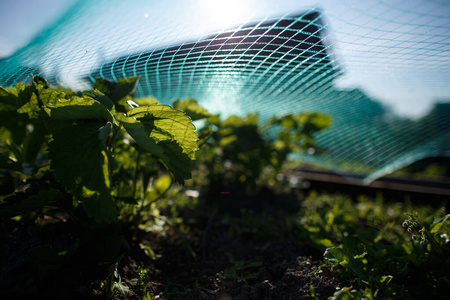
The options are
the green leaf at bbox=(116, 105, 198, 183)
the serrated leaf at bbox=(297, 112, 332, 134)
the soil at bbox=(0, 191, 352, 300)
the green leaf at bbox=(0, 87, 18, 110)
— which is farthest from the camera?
the serrated leaf at bbox=(297, 112, 332, 134)

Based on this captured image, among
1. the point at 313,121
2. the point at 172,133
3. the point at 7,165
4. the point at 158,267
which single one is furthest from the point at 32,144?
the point at 313,121

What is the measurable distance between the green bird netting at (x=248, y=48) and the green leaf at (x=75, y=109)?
485 millimetres

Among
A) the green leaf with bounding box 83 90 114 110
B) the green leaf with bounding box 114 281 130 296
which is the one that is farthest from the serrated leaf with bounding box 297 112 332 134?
the green leaf with bounding box 114 281 130 296

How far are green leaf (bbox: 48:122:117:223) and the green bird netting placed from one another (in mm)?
545

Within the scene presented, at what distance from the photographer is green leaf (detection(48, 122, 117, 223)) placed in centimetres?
83

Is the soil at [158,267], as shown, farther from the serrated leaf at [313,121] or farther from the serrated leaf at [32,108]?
the serrated leaf at [313,121]

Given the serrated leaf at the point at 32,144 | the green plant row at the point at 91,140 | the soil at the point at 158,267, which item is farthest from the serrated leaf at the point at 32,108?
the soil at the point at 158,267

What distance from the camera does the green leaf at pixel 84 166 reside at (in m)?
0.83

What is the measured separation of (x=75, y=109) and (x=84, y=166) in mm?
185

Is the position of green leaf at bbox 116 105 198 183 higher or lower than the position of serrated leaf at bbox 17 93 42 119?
A: lower

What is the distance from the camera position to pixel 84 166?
85 centimetres

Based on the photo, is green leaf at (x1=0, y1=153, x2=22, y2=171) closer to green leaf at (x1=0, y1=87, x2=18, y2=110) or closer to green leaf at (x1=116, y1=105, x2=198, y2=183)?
green leaf at (x1=0, y1=87, x2=18, y2=110)

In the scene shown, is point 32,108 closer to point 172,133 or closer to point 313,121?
point 172,133

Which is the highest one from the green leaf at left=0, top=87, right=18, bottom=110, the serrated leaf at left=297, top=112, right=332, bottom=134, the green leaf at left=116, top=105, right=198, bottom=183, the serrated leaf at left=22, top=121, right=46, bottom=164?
the green leaf at left=0, top=87, right=18, bottom=110
